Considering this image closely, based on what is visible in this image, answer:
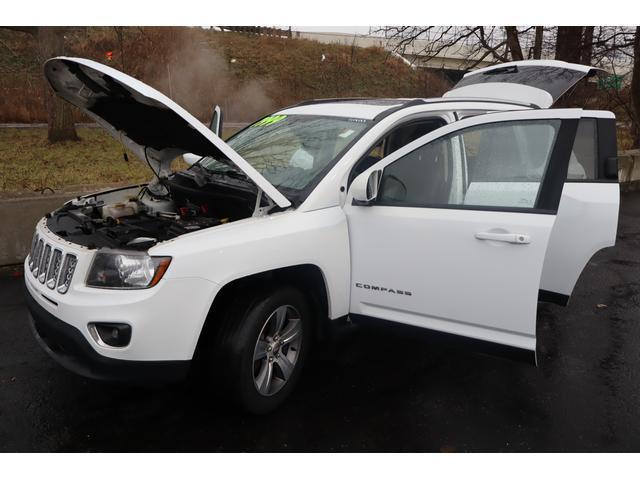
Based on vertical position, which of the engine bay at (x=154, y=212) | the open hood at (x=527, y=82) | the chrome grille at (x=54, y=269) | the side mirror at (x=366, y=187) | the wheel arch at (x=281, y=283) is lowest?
the wheel arch at (x=281, y=283)

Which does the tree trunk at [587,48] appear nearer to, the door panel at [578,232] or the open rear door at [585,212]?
the open rear door at [585,212]

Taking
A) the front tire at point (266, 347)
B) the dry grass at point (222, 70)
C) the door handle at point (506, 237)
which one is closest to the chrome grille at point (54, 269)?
the front tire at point (266, 347)

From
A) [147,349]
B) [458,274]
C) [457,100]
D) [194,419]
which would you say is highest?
[457,100]

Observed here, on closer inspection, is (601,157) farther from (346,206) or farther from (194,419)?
(194,419)

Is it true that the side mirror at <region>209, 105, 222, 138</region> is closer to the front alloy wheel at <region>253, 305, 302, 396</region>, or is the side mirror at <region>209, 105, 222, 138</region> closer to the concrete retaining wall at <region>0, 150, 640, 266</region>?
the front alloy wheel at <region>253, 305, 302, 396</region>

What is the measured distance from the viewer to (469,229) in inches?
116

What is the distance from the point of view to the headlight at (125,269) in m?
2.53

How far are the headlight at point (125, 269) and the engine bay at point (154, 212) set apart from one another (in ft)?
0.37

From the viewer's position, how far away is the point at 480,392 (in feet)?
11.0

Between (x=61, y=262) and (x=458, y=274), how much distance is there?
221cm

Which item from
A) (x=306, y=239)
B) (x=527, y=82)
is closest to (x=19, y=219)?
(x=306, y=239)

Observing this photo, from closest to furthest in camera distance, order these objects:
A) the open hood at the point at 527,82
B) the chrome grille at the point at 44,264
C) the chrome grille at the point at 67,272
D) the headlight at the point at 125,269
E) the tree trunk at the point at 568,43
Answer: the headlight at the point at 125,269 < the chrome grille at the point at 67,272 < the chrome grille at the point at 44,264 < the open hood at the point at 527,82 < the tree trunk at the point at 568,43

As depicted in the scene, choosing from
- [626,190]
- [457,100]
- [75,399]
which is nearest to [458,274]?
[457,100]

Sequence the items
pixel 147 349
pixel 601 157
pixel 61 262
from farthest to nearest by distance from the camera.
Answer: pixel 601 157, pixel 61 262, pixel 147 349
